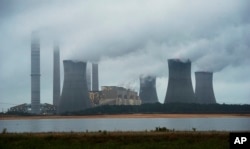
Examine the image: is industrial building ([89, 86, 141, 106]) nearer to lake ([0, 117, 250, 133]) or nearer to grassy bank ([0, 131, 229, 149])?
lake ([0, 117, 250, 133])

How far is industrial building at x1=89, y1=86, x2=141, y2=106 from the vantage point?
110 m

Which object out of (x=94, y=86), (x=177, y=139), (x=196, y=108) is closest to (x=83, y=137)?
(x=177, y=139)

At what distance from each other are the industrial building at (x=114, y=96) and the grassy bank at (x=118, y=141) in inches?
3615

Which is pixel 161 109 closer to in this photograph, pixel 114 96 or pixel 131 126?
pixel 114 96

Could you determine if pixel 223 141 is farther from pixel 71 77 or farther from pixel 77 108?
pixel 77 108

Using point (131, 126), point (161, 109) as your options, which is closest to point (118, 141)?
point (131, 126)

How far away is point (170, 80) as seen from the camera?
261ft

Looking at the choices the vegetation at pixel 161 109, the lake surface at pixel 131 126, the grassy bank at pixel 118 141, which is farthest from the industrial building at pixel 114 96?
the grassy bank at pixel 118 141

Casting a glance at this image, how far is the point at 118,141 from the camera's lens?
1609 centimetres

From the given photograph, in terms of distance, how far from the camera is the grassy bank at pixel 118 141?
1498cm

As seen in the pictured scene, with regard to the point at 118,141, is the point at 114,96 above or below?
above

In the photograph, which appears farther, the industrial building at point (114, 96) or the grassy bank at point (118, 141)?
the industrial building at point (114, 96)

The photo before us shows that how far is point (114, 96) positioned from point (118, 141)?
95.2m

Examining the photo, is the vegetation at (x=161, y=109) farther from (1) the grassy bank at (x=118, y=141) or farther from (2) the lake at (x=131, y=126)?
(1) the grassy bank at (x=118, y=141)
